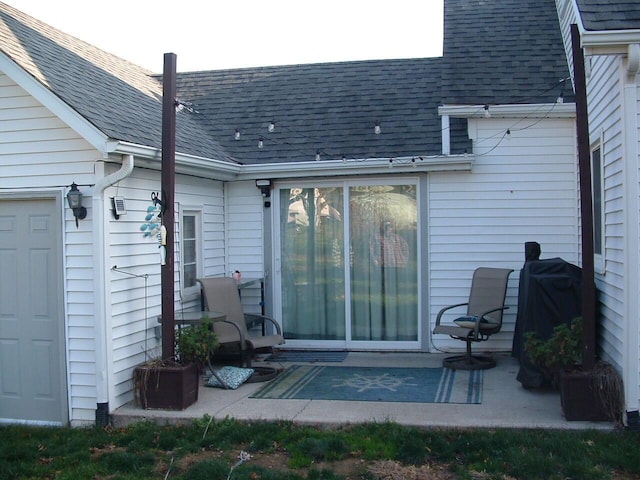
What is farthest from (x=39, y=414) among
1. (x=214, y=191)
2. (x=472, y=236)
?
(x=472, y=236)

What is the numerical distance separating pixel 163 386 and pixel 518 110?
503cm

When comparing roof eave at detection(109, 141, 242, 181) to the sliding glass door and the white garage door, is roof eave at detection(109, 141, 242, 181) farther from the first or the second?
the sliding glass door

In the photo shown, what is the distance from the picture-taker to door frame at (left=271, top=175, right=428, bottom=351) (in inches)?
342

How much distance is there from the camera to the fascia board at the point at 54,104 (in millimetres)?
5895

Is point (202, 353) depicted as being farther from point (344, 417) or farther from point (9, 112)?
point (9, 112)

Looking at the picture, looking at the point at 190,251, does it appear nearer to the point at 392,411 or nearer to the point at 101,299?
the point at 101,299

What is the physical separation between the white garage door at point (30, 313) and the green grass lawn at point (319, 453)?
61 centimetres

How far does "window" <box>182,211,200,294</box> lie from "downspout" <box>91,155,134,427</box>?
6.01ft

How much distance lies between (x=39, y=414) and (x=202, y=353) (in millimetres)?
1597

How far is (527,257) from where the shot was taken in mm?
7656

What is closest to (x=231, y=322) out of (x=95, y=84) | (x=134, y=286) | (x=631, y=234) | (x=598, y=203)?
(x=134, y=286)

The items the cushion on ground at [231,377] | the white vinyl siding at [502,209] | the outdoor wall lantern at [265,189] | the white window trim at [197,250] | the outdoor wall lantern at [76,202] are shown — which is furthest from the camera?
the outdoor wall lantern at [265,189]

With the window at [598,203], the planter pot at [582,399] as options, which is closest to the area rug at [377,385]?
the planter pot at [582,399]

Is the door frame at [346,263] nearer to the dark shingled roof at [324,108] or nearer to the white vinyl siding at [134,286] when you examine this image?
the dark shingled roof at [324,108]
